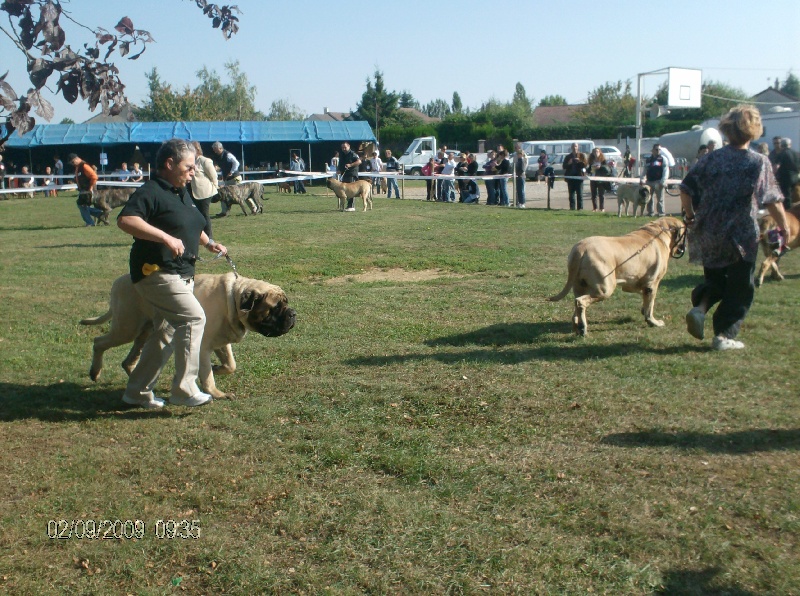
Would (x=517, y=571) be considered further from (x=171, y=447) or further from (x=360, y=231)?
(x=360, y=231)

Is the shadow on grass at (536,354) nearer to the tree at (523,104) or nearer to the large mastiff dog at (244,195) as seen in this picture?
the large mastiff dog at (244,195)

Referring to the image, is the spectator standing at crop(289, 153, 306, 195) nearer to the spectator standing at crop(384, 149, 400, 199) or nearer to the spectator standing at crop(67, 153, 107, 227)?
the spectator standing at crop(384, 149, 400, 199)

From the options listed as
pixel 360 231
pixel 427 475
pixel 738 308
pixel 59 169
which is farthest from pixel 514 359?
pixel 59 169

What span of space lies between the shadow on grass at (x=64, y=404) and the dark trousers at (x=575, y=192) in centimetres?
1870

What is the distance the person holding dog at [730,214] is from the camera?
627 centimetres

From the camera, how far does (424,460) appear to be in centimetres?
452

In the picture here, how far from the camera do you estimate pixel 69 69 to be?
366 centimetres

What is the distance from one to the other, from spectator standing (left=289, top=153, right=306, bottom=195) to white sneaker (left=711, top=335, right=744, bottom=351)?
2791 centimetres

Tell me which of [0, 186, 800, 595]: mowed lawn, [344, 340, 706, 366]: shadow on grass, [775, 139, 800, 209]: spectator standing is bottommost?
[0, 186, 800, 595]: mowed lawn

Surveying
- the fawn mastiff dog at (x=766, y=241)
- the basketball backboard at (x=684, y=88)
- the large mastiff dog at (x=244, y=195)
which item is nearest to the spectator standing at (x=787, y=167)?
the fawn mastiff dog at (x=766, y=241)

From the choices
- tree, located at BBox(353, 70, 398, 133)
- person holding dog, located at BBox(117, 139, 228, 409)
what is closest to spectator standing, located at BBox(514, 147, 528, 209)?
person holding dog, located at BBox(117, 139, 228, 409)

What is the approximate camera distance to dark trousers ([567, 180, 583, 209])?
74.5 ft

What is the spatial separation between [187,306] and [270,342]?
2.39 meters

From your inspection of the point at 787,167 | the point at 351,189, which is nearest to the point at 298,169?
the point at 351,189
